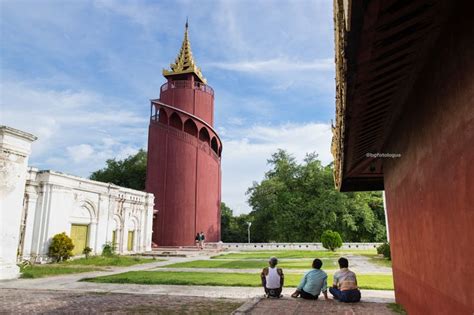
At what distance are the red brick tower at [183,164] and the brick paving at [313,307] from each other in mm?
24386

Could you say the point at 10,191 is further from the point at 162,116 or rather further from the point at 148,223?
the point at 162,116

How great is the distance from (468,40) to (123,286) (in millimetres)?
10121

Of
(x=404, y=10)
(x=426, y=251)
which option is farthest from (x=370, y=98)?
(x=426, y=251)

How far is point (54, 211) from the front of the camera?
18234mm

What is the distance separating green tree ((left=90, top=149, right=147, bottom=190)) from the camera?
4478cm

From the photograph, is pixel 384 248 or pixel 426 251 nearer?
pixel 426 251

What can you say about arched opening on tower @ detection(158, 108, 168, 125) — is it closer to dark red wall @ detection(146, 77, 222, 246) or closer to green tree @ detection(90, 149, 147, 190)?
dark red wall @ detection(146, 77, 222, 246)

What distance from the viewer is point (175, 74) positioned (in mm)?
35312

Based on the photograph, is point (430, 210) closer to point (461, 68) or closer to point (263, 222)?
point (461, 68)

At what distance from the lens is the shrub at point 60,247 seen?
17531 millimetres

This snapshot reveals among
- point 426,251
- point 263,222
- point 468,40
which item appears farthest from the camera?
point 263,222

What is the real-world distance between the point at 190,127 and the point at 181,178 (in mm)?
5010

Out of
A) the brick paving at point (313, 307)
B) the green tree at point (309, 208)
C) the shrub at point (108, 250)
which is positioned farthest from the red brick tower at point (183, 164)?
the brick paving at point (313, 307)

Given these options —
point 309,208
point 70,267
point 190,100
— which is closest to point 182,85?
point 190,100
